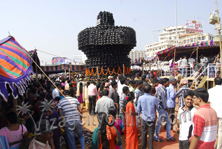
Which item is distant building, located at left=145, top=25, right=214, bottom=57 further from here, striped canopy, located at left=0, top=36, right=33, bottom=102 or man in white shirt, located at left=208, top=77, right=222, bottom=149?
striped canopy, located at left=0, top=36, right=33, bottom=102

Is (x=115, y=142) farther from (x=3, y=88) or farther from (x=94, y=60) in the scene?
(x=94, y=60)

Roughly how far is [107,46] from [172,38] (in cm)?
8067

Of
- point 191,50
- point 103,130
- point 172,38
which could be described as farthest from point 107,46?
point 172,38

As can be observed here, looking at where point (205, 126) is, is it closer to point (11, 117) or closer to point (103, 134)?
point (103, 134)

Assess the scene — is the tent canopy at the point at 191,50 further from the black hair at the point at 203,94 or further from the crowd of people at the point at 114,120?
the black hair at the point at 203,94

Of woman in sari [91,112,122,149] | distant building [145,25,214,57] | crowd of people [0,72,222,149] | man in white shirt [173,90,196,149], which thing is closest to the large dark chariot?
crowd of people [0,72,222,149]

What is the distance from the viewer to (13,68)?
3.36 meters

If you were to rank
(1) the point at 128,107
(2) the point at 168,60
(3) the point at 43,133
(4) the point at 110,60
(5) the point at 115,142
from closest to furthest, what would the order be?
(3) the point at 43,133 < (5) the point at 115,142 < (1) the point at 128,107 < (4) the point at 110,60 < (2) the point at 168,60

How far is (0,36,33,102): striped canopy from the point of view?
2.74m

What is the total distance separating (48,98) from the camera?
4027mm

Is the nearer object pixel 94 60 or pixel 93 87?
pixel 93 87

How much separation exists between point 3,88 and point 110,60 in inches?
367

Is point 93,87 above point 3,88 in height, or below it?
below

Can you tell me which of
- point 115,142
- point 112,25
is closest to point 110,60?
point 112,25
